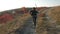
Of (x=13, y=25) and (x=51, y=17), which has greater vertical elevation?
(x=51, y=17)

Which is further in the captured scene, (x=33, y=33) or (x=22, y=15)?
(x=22, y=15)

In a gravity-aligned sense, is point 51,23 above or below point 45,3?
below

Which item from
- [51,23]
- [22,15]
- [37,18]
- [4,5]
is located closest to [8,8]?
[4,5]

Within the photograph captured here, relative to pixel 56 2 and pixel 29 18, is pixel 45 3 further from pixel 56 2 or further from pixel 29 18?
pixel 29 18

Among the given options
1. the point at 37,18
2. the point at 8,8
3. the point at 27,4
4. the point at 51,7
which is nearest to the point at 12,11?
the point at 8,8

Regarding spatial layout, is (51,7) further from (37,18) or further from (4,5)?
(4,5)

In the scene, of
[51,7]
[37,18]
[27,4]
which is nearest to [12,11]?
[27,4]

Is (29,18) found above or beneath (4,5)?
beneath

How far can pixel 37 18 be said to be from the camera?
10.8ft

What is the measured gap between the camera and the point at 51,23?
323cm

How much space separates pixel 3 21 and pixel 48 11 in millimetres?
891

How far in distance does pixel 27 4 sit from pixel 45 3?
14.2 inches

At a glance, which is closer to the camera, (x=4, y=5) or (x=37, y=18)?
(x=37, y=18)

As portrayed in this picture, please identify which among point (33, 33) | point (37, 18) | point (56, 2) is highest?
point (56, 2)
